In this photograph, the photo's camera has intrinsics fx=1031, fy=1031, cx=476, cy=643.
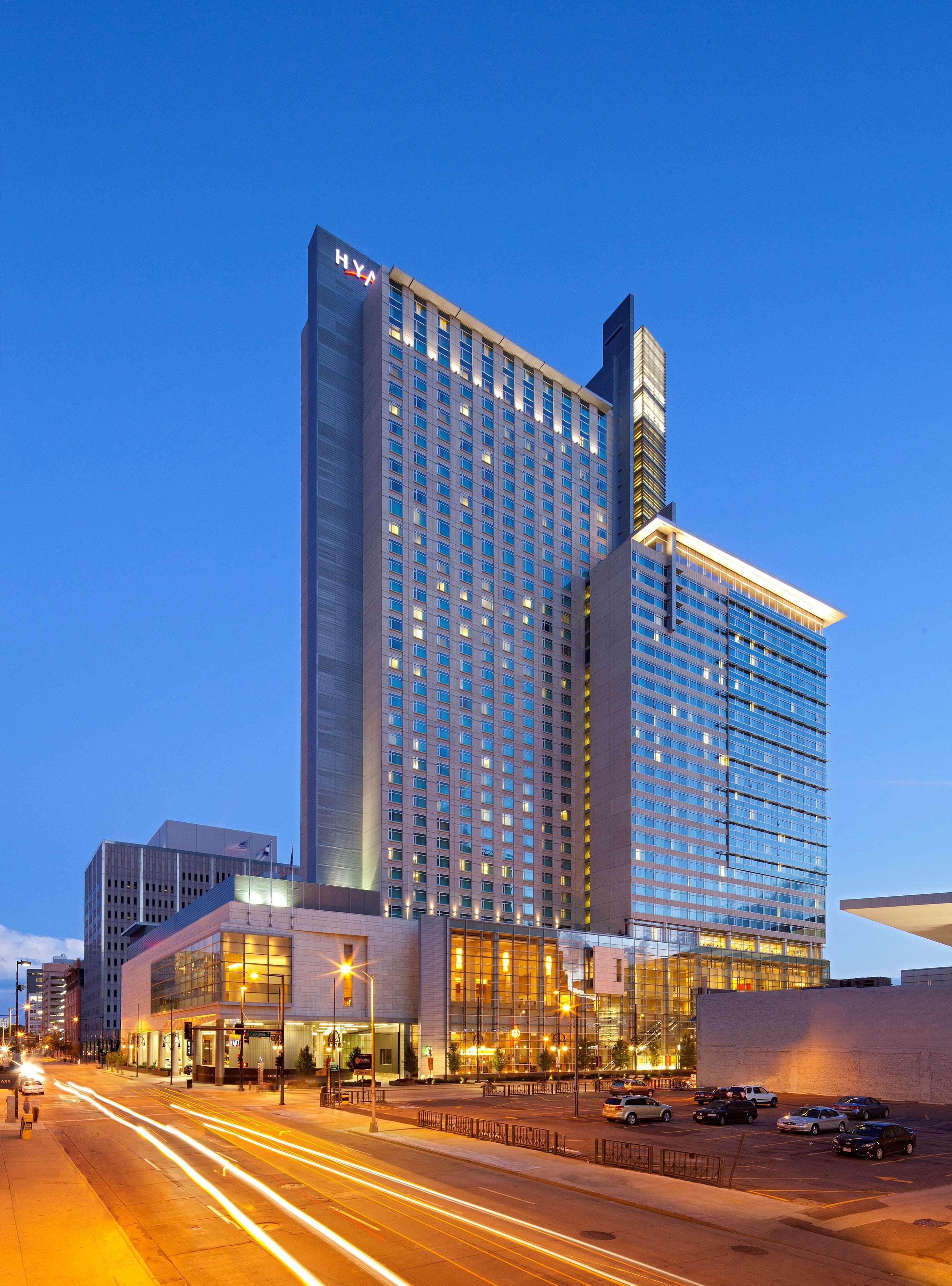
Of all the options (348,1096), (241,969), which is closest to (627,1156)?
(348,1096)

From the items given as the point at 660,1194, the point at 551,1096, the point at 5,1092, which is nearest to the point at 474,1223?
the point at 660,1194

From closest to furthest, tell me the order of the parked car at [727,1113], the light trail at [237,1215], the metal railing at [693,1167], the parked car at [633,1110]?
the light trail at [237,1215]
the metal railing at [693,1167]
the parked car at [633,1110]
the parked car at [727,1113]

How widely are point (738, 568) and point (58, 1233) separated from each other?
6028 inches

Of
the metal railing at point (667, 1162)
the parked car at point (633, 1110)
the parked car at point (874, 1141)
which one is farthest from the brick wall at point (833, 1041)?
the metal railing at point (667, 1162)

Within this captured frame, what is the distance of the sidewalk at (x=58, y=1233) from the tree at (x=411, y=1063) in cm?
7084

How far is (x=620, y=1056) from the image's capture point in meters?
111

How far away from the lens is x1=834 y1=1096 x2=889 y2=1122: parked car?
51.3 m

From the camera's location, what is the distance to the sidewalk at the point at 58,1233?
2106 cm

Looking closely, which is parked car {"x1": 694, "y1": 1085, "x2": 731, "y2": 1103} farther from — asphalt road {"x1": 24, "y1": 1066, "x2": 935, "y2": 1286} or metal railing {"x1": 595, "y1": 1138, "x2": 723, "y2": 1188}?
asphalt road {"x1": 24, "y1": 1066, "x2": 935, "y2": 1286}

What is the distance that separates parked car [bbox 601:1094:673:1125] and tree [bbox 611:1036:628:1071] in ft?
200

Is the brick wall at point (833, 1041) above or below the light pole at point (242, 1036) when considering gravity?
above

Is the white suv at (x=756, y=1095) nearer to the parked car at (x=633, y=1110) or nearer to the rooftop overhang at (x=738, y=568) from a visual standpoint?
the parked car at (x=633, y=1110)

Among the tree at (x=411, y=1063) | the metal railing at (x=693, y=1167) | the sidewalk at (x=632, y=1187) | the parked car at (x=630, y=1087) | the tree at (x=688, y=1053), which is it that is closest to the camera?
the sidewalk at (x=632, y=1187)

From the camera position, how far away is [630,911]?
138 meters
